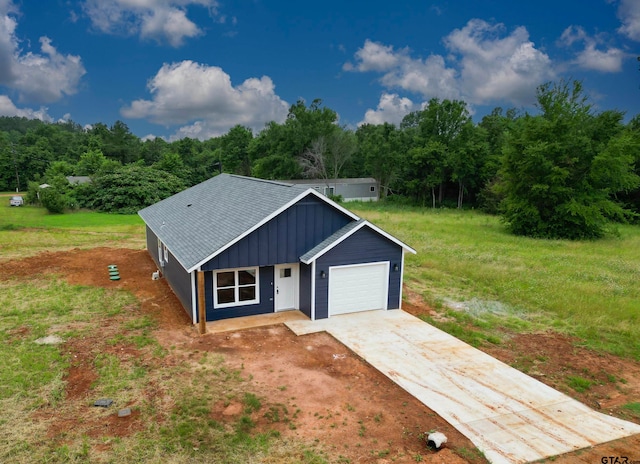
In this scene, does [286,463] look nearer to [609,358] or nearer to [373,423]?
[373,423]

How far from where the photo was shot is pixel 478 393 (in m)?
9.15

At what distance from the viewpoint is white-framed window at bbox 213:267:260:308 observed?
13.2 meters

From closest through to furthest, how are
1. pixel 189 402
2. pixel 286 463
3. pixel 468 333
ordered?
pixel 286 463 → pixel 189 402 → pixel 468 333

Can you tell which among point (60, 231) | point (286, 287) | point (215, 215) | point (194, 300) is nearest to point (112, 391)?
point (194, 300)

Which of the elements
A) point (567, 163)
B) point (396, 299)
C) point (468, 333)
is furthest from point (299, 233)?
point (567, 163)

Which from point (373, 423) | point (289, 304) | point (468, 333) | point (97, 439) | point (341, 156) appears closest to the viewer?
point (97, 439)

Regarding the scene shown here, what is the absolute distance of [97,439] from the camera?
23.9 feet

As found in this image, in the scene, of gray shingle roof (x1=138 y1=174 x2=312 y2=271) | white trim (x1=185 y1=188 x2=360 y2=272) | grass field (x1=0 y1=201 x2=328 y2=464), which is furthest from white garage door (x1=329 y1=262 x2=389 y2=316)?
grass field (x1=0 y1=201 x2=328 y2=464)

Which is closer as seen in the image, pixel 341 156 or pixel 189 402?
pixel 189 402

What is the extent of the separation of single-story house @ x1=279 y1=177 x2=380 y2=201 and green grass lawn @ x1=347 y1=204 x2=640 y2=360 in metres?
27.3

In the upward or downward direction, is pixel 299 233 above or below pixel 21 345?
above

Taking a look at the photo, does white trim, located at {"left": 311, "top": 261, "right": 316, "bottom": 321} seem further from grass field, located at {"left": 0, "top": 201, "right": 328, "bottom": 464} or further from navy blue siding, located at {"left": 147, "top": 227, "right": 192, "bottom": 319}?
navy blue siding, located at {"left": 147, "top": 227, "right": 192, "bottom": 319}

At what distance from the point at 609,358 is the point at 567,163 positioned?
2646 cm

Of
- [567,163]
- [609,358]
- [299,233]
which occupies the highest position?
[567,163]
